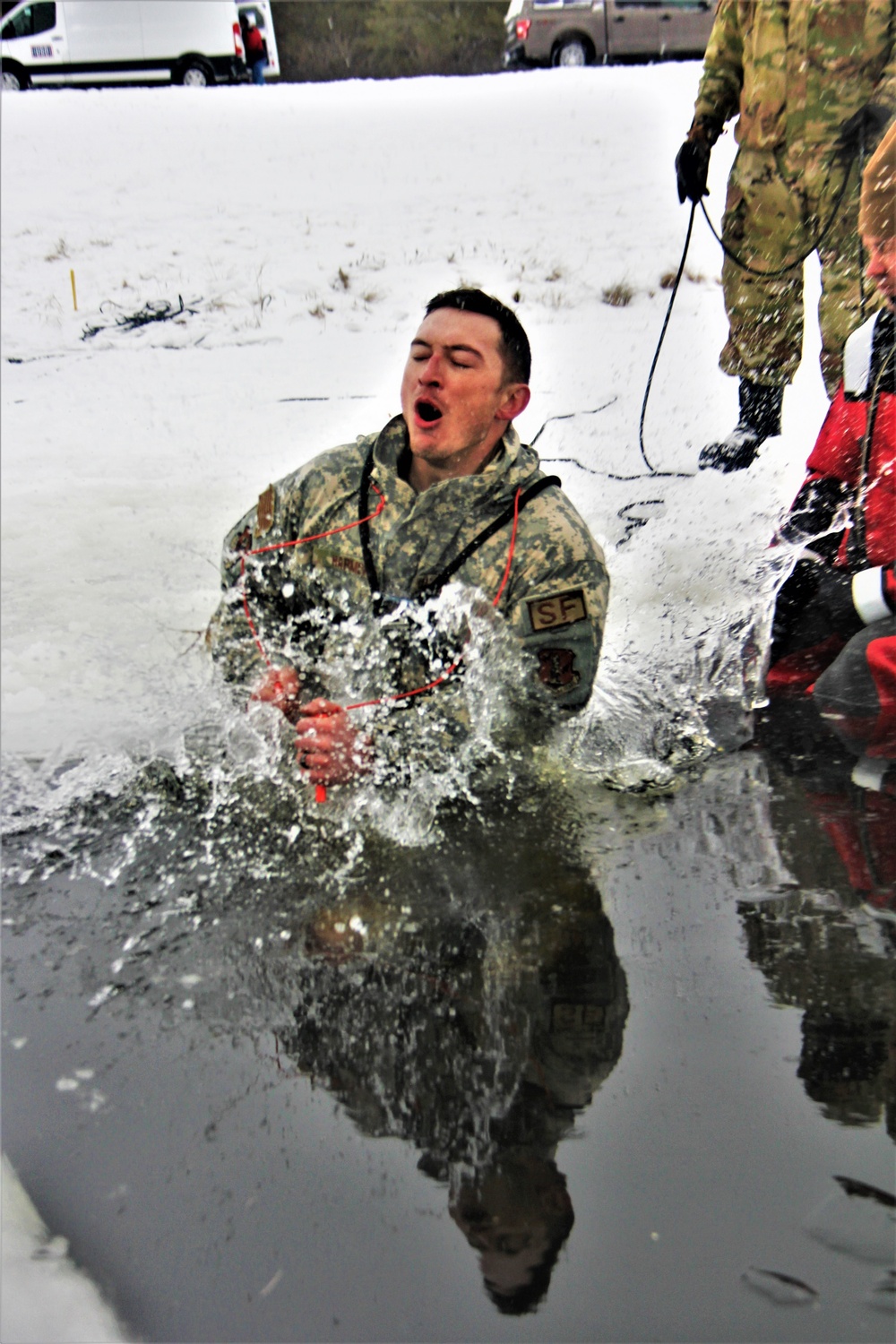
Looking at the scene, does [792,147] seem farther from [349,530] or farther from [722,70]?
[349,530]

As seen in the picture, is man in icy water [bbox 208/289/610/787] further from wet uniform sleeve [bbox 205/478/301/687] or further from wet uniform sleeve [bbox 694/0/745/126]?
wet uniform sleeve [bbox 694/0/745/126]

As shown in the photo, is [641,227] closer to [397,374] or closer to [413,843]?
[397,374]

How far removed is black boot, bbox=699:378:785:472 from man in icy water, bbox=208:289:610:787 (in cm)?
146

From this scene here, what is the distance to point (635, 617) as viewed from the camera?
145 inches

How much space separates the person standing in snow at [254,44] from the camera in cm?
1139

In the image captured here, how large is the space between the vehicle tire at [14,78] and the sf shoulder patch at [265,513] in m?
11.1

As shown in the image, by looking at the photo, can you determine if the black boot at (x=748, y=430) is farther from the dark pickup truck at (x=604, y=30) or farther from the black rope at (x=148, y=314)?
the black rope at (x=148, y=314)

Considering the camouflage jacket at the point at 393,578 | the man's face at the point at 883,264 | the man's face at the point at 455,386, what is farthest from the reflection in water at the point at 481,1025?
the man's face at the point at 883,264

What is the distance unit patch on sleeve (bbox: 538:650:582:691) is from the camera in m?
2.58

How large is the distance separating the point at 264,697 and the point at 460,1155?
4.84ft

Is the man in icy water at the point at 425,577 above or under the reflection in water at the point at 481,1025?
above

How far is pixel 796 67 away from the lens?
313cm

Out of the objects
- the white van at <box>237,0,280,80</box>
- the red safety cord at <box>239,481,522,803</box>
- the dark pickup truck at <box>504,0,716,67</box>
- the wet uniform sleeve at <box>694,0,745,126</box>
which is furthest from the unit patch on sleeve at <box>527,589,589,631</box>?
the white van at <box>237,0,280,80</box>

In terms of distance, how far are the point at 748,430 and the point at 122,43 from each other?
9.72 m
